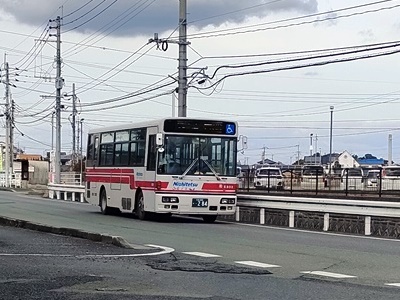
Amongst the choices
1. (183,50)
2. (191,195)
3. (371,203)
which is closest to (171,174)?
(191,195)

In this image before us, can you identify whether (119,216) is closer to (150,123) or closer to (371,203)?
(150,123)

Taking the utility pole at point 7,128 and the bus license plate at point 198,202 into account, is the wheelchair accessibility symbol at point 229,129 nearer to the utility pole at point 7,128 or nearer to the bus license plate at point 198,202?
the bus license plate at point 198,202

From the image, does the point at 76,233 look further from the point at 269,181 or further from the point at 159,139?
the point at 269,181

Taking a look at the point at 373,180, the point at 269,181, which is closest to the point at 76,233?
the point at 373,180

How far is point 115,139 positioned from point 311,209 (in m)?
8.54

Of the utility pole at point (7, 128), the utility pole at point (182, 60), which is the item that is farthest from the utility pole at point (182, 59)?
the utility pole at point (7, 128)

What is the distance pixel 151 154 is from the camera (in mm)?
23344

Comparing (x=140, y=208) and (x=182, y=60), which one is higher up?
(x=182, y=60)

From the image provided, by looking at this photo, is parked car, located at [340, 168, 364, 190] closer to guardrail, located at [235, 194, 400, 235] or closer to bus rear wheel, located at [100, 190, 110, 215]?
guardrail, located at [235, 194, 400, 235]

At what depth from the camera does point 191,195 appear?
22.8 metres

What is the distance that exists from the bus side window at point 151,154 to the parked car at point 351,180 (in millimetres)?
12907

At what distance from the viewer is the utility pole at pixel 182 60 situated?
110 ft

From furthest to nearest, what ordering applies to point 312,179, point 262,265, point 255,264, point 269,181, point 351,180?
point 269,181
point 312,179
point 351,180
point 255,264
point 262,265

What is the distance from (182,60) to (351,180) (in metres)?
9.84
